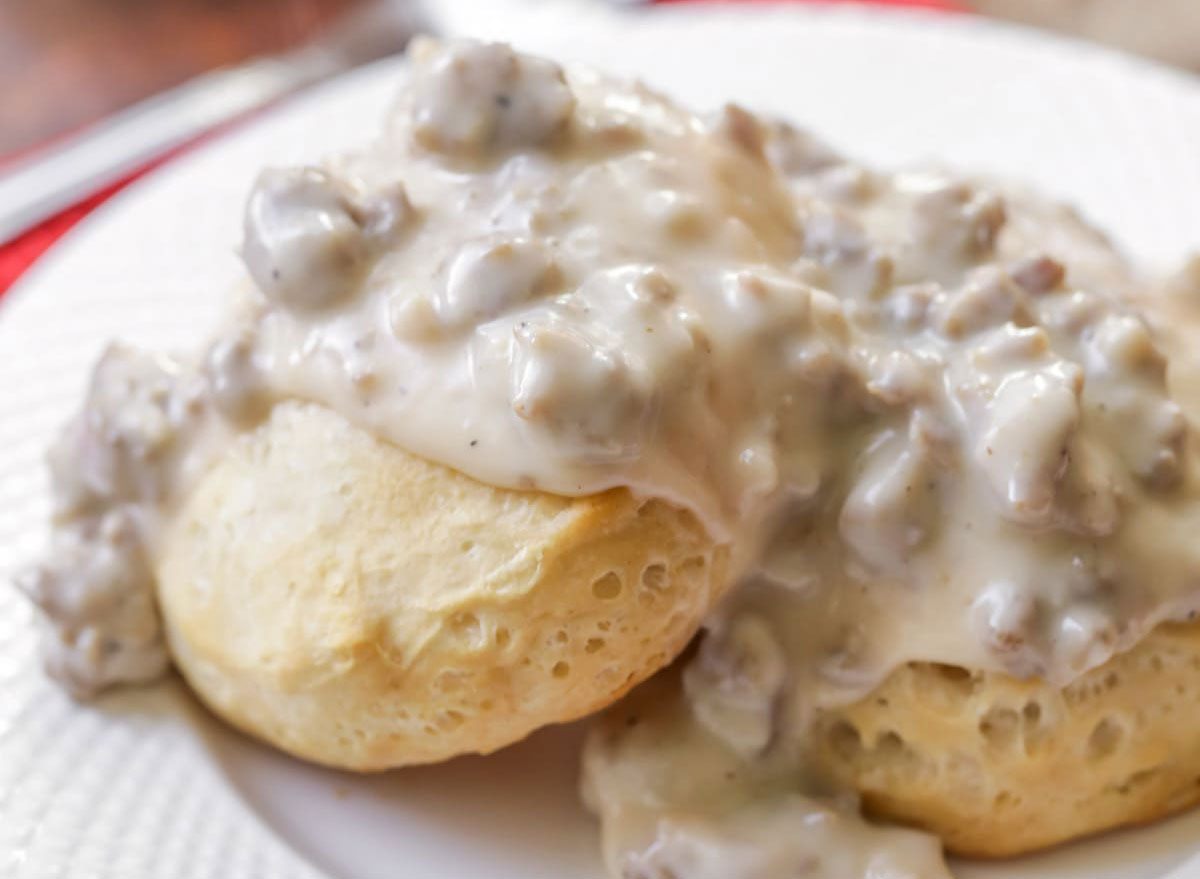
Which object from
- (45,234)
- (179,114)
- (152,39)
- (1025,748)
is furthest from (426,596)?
(152,39)

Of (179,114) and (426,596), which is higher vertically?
(426,596)

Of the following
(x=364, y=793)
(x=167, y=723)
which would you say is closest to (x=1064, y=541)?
(x=364, y=793)

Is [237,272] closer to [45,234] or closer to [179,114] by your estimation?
[45,234]

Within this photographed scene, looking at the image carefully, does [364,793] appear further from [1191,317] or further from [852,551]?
[1191,317]

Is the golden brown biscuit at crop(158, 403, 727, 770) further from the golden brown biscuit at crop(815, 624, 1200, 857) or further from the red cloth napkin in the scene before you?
the red cloth napkin

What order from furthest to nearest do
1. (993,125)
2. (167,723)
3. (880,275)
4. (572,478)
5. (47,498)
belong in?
(993,125), (47,498), (167,723), (880,275), (572,478)

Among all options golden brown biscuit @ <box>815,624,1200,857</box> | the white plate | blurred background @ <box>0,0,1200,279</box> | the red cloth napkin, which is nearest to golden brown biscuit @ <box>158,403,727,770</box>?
the white plate

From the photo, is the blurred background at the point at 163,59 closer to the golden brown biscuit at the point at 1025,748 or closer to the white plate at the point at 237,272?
the white plate at the point at 237,272
